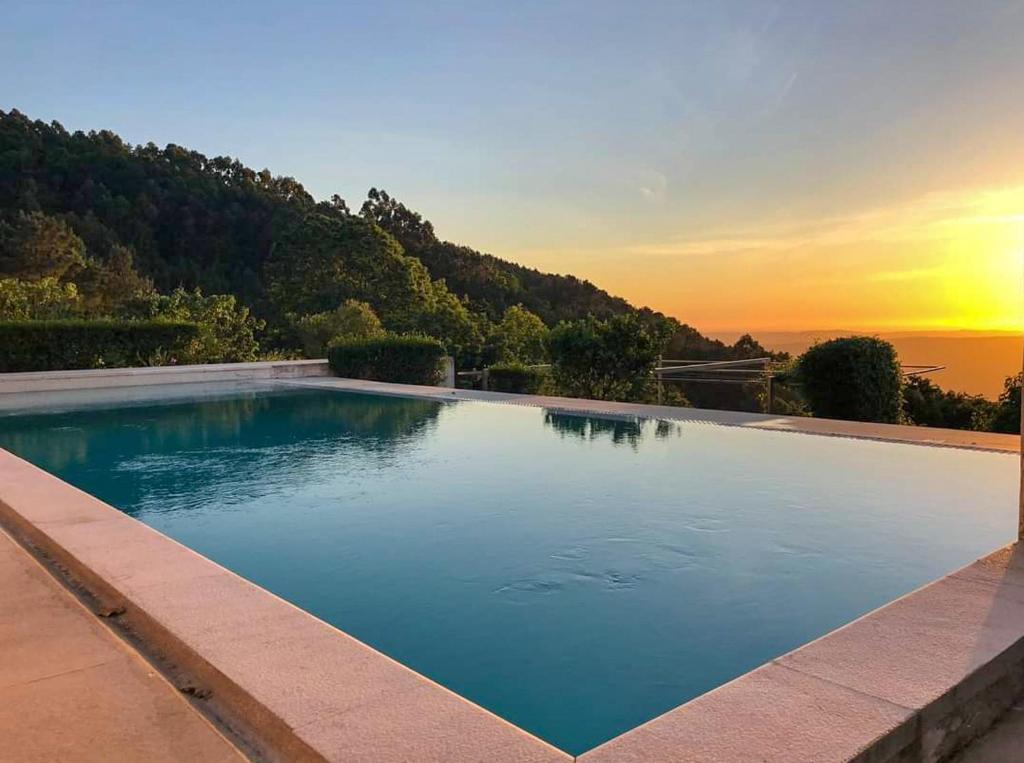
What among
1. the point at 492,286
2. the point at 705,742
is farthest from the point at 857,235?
the point at 492,286

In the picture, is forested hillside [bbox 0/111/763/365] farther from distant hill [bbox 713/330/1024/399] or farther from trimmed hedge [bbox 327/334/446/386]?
distant hill [bbox 713/330/1024/399]

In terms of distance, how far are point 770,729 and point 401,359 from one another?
1244 centimetres

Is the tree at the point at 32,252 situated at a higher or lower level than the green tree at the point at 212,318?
higher

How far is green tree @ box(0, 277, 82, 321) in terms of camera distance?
55.2 feet

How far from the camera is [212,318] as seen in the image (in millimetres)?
18359

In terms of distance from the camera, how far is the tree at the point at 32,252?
2214cm

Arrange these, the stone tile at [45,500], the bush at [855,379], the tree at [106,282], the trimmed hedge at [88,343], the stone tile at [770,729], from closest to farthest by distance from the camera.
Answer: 1. the stone tile at [770,729]
2. the stone tile at [45,500]
3. the bush at [855,379]
4. the trimmed hedge at [88,343]
5. the tree at [106,282]

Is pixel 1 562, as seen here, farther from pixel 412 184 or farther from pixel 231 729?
pixel 412 184

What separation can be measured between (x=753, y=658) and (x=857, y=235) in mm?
10553

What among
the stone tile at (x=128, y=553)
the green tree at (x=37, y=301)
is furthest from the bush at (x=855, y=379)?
the green tree at (x=37, y=301)

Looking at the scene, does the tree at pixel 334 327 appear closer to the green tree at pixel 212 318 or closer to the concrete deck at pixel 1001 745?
the green tree at pixel 212 318

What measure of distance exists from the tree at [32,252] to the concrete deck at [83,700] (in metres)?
Result: 22.8

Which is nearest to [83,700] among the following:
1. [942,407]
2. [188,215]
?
[942,407]

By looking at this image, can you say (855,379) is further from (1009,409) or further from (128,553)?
(128,553)
